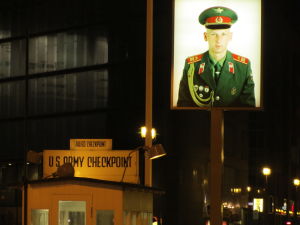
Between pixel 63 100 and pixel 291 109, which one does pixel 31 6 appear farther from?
pixel 291 109

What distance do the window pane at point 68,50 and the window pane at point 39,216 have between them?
4112 centimetres

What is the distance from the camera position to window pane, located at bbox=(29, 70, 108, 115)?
2280 inches

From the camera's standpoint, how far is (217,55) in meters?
24.3

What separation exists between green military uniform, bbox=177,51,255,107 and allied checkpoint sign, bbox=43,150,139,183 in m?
6.29

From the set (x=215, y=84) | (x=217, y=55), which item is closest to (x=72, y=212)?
(x=215, y=84)

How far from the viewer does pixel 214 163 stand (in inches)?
976

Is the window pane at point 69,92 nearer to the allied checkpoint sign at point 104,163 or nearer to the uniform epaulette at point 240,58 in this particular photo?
the uniform epaulette at point 240,58

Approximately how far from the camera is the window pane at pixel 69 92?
57906 mm

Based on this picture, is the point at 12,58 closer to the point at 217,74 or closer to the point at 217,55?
the point at 217,55

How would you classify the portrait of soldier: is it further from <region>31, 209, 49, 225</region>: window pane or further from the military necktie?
<region>31, 209, 49, 225</region>: window pane

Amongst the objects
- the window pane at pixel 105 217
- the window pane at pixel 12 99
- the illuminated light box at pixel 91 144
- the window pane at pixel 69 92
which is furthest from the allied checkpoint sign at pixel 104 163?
the window pane at pixel 12 99

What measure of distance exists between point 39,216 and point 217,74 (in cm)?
905

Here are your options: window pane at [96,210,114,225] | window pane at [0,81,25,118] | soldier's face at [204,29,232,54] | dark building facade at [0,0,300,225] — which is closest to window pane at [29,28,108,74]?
dark building facade at [0,0,300,225]

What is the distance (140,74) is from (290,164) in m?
71.7
